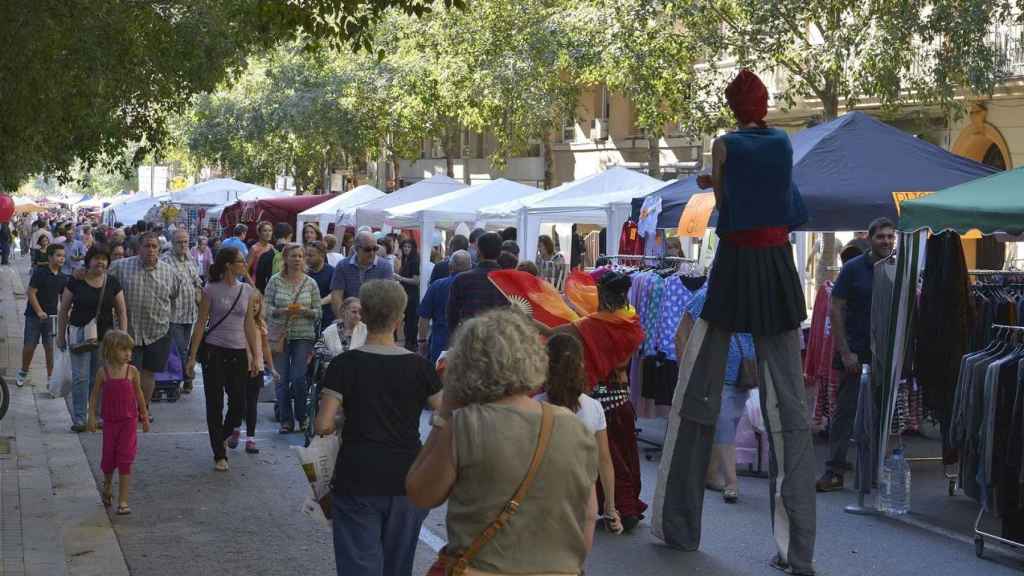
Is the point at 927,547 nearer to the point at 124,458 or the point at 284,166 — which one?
the point at 124,458

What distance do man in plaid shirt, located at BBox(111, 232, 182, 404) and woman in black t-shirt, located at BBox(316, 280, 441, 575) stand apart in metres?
8.33

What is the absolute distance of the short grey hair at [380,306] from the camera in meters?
5.67

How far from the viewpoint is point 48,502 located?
994 cm

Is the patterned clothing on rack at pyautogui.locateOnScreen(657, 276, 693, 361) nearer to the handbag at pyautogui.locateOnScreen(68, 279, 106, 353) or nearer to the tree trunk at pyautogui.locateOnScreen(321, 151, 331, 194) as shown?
the handbag at pyautogui.locateOnScreen(68, 279, 106, 353)

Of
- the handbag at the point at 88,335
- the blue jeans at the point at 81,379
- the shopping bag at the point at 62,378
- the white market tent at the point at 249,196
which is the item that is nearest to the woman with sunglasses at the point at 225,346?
the handbag at the point at 88,335

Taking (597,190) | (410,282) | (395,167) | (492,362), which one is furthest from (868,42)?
(395,167)

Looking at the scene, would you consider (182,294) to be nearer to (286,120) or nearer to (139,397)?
(139,397)

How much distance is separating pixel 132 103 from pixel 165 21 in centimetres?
277

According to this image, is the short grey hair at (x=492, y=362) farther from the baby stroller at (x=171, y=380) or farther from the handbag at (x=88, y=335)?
the baby stroller at (x=171, y=380)

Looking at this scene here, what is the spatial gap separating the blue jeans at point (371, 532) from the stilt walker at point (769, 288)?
2.87 metres

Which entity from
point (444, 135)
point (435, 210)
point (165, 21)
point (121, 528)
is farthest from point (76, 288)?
point (444, 135)

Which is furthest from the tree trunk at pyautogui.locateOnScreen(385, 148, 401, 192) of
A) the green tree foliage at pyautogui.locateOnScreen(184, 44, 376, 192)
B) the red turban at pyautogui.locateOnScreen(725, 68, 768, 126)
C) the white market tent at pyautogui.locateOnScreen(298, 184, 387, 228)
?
the red turban at pyautogui.locateOnScreen(725, 68, 768, 126)

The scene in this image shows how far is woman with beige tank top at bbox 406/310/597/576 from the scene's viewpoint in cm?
390

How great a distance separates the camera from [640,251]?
17547 mm
